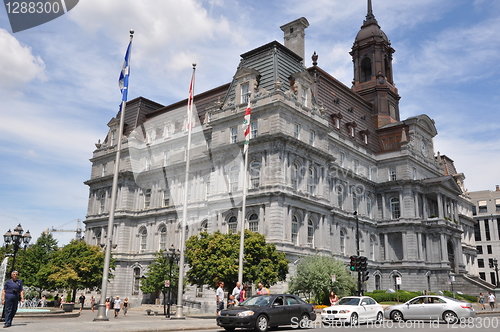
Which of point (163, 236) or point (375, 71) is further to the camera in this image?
point (375, 71)

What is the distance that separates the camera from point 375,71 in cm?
7319

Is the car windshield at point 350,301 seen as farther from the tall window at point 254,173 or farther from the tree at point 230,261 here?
the tall window at point 254,173

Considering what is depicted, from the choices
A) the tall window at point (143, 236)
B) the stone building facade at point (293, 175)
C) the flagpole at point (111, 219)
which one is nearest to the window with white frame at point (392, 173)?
the stone building facade at point (293, 175)

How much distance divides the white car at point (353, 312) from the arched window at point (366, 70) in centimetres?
5645

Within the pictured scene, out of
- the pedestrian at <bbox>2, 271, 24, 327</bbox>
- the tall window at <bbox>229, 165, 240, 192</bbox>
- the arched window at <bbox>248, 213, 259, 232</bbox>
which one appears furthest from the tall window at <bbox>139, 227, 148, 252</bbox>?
the pedestrian at <bbox>2, 271, 24, 327</bbox>

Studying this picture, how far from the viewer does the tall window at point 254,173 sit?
44.1 metres

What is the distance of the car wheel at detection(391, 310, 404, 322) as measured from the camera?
25078 millimetres

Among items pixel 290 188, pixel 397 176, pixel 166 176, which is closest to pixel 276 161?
pixel 290 188

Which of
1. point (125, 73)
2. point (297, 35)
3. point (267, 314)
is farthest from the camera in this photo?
point (297, 35)

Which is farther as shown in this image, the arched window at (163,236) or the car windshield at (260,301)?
the arched window at (163,236)

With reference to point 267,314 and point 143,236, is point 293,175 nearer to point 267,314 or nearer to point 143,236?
point 143,236

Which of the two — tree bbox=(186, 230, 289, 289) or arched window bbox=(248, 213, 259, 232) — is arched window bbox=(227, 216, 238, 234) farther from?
tree bbox=(186, 230, 289, 289)

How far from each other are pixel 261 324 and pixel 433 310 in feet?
36.4

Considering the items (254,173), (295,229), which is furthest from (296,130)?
(295,229)
